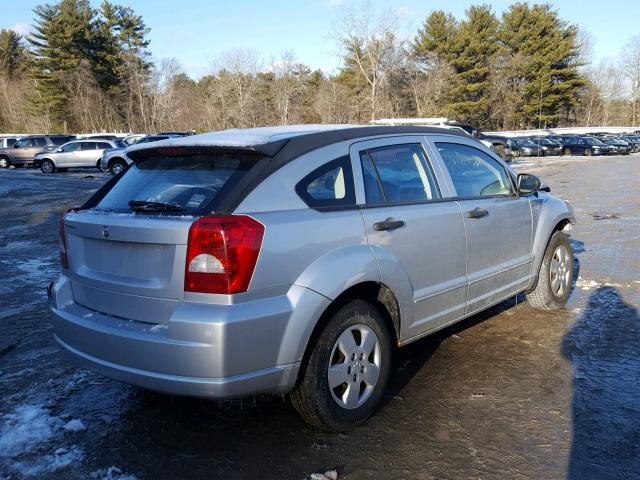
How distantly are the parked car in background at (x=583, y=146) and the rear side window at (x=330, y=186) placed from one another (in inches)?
1719

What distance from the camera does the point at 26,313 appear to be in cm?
570

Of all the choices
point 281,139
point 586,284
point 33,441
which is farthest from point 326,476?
point 586,284

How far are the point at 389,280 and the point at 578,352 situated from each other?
76.8 inches

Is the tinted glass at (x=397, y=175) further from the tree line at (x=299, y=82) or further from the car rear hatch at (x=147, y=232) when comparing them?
the tree line at (x=299, y=82)

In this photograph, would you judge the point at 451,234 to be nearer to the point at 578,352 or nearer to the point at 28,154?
the point at 578,352

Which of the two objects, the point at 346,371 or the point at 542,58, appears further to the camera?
the point at 542,58

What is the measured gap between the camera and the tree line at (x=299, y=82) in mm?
61062

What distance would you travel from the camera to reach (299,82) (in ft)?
226

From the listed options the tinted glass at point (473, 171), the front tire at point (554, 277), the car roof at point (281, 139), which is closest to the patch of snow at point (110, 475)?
the car roof at point (281, 139)

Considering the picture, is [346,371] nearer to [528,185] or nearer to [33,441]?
[33,441]

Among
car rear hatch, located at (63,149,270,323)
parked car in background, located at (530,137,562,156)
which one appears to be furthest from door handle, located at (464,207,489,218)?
parked car in background, located at (530,137,562,156)

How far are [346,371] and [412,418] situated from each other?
0.56 meters

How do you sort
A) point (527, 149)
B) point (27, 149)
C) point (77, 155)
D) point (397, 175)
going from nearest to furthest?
point (397, 175), point (77, 155), point (27, 149), point (527, 149)

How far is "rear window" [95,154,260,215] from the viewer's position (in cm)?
299
